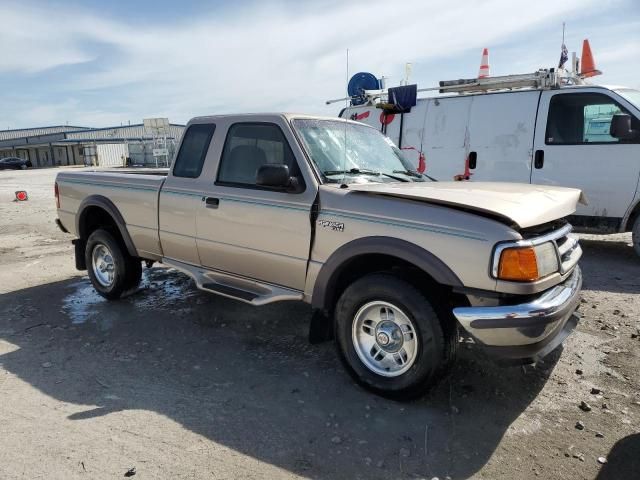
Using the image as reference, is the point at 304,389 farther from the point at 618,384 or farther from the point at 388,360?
the point at 618,384

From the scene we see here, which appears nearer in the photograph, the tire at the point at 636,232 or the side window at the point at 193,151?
the side window at the point at 193,151

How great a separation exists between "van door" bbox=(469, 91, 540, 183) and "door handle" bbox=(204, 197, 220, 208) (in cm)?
508

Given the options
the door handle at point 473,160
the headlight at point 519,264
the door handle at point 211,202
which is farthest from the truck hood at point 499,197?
the door handle at point 473,160

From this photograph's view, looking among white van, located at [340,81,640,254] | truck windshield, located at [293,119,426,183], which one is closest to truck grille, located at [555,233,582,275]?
truck windshield, located at [293,119,426,183]

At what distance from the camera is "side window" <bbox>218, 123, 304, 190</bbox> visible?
3.96 m

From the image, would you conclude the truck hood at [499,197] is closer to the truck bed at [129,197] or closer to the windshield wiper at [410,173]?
the windshield wiper at [410,173]

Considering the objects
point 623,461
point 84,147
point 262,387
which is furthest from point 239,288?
point 84,147

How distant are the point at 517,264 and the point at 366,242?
3.15ft

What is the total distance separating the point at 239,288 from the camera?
418 centimetres

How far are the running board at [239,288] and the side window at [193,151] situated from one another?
0.89 metres

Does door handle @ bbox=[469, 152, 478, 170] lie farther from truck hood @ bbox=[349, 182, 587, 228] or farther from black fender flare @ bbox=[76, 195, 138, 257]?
black fender flare @ bbox=[76, 195, 138, 257]

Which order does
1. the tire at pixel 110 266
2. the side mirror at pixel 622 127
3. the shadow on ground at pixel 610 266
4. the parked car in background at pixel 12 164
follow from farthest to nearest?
the parked car in background at pixel 12 164 < the side mirror at pixel 622 127 < the shadow on ground at pixel 610 266 < the tire at pixel 110 266

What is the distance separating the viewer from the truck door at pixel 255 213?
3709mm

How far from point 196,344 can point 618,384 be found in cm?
338
